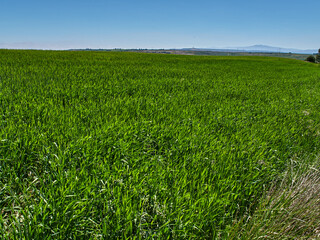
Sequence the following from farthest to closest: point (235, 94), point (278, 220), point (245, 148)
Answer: point (235, 94) < point (245, 148) < point (278, 220)

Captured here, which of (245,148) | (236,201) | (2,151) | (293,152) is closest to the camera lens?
(236,201)

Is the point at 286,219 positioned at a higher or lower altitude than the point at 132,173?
lower

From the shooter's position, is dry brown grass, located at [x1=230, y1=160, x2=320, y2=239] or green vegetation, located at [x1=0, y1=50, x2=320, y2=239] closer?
green vegetation, located at [x1=0, y1=50, x2=320, y2=239]

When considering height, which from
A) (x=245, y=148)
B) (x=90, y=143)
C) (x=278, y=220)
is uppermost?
(x=90, y=143)

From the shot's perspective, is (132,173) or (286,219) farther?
(132,173)

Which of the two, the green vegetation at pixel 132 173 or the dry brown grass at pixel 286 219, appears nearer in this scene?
the green vegetation at pixel 132 173

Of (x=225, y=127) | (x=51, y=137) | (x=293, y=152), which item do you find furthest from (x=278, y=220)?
(x=51, y=137)

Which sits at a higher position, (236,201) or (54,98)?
(54,98)

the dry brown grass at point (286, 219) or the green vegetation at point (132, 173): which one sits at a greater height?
the green vegetation at point (132, 173)

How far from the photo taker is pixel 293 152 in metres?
3.41

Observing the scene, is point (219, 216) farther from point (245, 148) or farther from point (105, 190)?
point (245, 148)

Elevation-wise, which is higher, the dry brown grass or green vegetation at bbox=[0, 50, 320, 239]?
green vegetation at bbox=[0, 50, 320, 239]

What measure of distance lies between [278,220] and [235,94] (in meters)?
6.16

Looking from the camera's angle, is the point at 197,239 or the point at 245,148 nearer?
the point at 197,239
